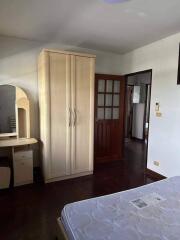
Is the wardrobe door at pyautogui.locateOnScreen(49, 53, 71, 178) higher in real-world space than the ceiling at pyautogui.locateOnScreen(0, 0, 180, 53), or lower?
lower

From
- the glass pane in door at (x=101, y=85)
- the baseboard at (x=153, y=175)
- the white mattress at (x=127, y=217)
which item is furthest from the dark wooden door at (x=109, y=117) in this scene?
the white mattress at (x=127, y=217)

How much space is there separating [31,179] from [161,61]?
10.1ft

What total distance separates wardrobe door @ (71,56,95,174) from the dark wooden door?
0.72m

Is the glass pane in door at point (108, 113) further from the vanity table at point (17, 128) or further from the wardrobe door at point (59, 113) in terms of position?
the vanity table at point (17, 128)

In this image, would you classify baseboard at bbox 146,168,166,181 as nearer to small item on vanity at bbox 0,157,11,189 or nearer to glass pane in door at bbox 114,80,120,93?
glass pane in door at bbox 114,80,120,93

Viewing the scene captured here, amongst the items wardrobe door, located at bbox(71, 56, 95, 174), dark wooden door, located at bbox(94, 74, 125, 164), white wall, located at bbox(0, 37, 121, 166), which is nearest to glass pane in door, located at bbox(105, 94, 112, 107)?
dark wooden door, located at bbox(94, 74, 125, 164)

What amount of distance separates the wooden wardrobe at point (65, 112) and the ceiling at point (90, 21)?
394 millimetres

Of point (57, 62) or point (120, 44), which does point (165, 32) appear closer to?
point (120, 44)

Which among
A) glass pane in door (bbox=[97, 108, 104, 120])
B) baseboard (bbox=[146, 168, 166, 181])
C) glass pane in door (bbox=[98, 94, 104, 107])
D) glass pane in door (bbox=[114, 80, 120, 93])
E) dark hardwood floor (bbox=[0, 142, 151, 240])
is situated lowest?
dark hardwood floor (bbox=[0, 142, 151, 240])

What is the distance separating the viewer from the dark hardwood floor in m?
1.90

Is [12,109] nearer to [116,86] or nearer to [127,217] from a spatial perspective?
[116,86]

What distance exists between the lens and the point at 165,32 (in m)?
2.75

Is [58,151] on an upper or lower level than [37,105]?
lower

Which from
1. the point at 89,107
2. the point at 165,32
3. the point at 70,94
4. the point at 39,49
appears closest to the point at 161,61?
the point at 165,32
